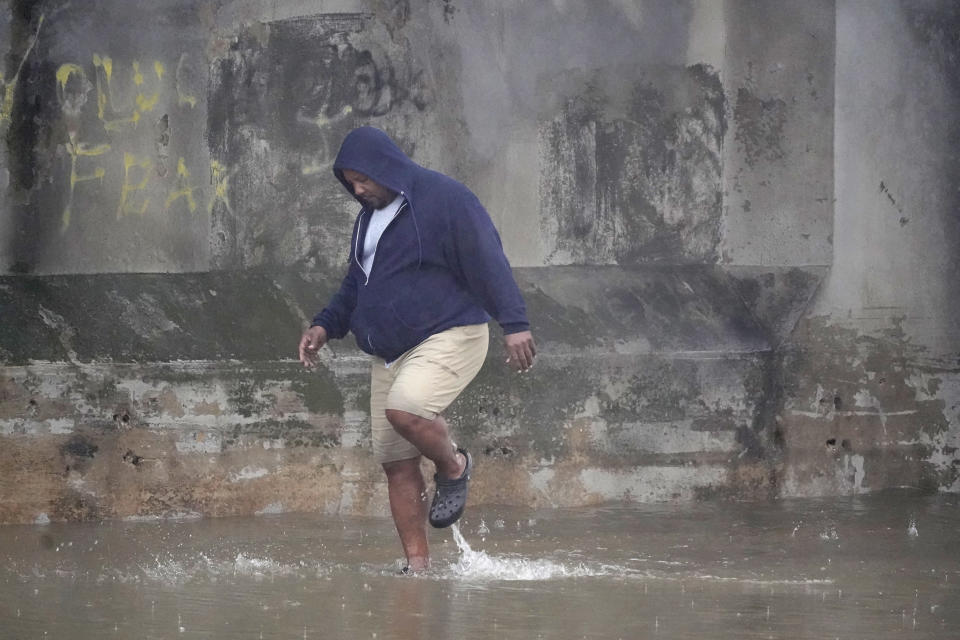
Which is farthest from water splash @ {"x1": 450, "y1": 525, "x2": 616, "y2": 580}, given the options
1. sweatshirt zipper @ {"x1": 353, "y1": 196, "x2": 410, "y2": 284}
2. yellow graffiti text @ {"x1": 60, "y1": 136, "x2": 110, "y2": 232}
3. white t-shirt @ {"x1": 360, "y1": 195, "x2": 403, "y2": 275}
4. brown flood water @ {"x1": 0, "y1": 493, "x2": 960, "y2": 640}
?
yellow graffiti text @ {"x1": 60, "y1": 136, "x2": 110, "y2": 232}

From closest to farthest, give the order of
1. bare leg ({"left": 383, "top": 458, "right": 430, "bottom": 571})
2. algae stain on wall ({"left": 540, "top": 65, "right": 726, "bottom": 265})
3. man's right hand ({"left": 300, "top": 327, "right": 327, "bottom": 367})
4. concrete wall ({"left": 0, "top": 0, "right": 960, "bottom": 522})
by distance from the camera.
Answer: bare leg ({"left": 383, "top": 458, "right": 430, "bottom": 571}) → man's right hand ({"left": 300, "top": 327, "right": 327, "bottom": 367}) → concrete wall ({"left": 0, "top": 0, "right": 960, "bottom": 522}) → algae stain on wall ({"left": 540, "top": 65, "right": 726, "bottom": 265})

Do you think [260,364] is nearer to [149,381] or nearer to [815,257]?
[149,381]

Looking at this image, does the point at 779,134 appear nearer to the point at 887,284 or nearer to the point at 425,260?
the point at 887,284

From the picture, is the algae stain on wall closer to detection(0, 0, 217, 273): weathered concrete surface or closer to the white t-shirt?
detection(0, 0, 217, 273): weathered concrete surface

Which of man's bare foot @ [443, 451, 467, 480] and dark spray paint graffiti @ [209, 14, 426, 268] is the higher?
dark spray paint graffiti @ [209, 14, 426, 268]

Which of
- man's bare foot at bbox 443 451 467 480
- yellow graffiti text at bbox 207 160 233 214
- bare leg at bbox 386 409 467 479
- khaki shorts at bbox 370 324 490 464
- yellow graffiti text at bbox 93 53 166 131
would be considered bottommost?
man's bare foot at bbox 443 451 467 480

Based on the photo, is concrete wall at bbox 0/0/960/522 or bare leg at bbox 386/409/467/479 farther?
concrete wall at bbox 0/0/960/522

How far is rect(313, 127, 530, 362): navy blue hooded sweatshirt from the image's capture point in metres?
5.12

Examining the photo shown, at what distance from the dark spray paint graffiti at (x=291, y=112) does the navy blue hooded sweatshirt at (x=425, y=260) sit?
1.97 meters

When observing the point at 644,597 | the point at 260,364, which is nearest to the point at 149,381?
the point at 260,364

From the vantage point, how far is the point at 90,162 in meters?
7.16

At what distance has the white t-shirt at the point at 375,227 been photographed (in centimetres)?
525

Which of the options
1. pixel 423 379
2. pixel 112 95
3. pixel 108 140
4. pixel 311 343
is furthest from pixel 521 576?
pixel 112 95

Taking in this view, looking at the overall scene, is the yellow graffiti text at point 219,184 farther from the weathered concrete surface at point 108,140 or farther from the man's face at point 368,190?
the man's face at point 368,190
